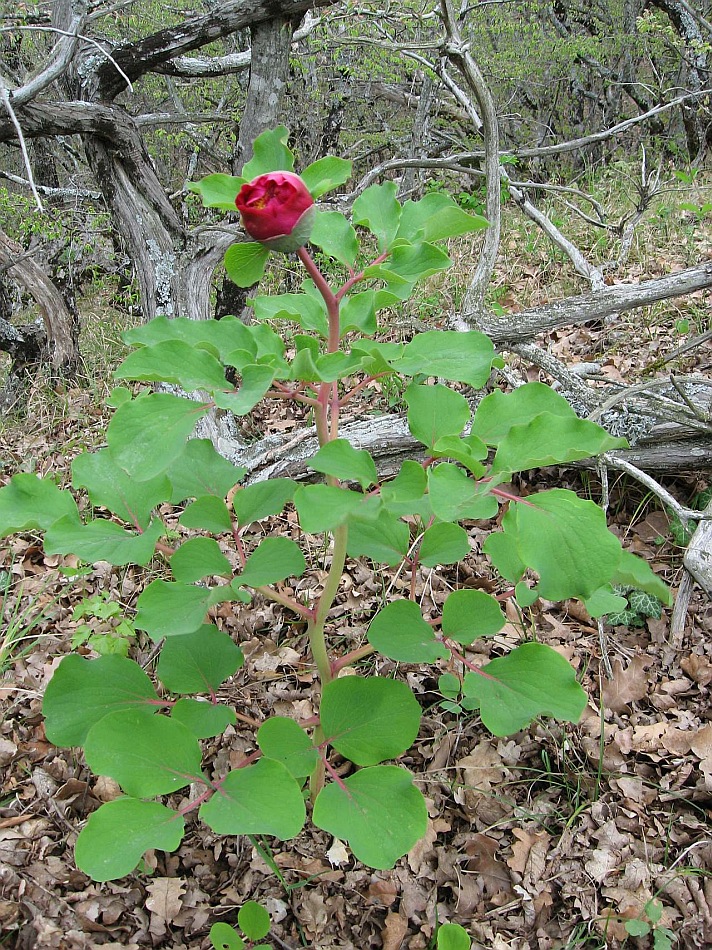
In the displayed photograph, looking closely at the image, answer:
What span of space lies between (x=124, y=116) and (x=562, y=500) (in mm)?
2845

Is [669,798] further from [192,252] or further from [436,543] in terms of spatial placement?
[192,252]

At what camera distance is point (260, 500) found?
4.00 ft

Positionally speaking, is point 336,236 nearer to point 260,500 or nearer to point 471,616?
point 260,500

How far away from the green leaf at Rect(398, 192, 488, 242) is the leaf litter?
97 centimetres

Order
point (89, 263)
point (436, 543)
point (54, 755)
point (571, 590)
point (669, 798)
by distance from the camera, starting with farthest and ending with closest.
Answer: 1. point (89, 263)
2. point (54, 755)
3. point (669, 798)
4. point (436, 543)
5. point (571, 590)

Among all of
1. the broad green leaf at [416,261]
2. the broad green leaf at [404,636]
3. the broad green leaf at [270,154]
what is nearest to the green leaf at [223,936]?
the broad green leaf at [404,636]

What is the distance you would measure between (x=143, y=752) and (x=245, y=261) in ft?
2.55

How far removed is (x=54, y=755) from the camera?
170 cm

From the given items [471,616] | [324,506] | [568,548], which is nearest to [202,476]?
[324,506]

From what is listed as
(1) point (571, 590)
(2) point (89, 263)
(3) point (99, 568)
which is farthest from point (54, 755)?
(2) point (89, 263)

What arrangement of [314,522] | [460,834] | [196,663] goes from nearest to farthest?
1. [314,522]
2. [196,663]
3. [460,834]

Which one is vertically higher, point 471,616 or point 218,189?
point 218,189

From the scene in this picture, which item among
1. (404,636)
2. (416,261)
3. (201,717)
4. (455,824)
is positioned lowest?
(455,824)

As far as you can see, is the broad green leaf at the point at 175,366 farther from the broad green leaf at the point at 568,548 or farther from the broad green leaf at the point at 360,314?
the broad green leaf at the point at 568,548
